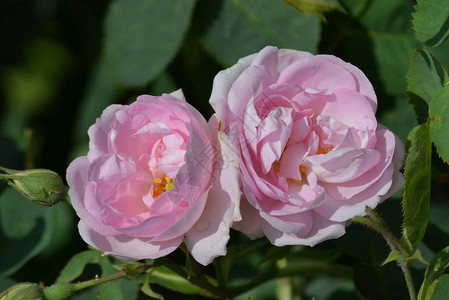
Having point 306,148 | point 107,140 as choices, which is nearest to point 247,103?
point 306,148

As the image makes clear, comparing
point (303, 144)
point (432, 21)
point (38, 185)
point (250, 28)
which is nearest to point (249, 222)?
point (303, 144)

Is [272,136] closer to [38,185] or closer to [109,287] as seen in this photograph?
[38,185]

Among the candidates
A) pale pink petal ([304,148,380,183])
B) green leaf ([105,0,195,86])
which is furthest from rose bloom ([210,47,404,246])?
green leaf ([105,0,195,86])

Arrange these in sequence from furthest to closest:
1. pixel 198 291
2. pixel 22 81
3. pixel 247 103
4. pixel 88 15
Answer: pixel 22 81, pixel 88 15, pixel 198 291, pixel 247 103

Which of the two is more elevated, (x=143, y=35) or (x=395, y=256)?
(x=395, y=256)

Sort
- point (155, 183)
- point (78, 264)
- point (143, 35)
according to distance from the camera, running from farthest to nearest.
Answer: point (143, 35)
point (78, 264)
point (155, 183)

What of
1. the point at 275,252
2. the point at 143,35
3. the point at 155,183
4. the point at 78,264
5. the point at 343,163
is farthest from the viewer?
the point at 143,35

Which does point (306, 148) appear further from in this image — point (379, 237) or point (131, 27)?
point (131, 27)
